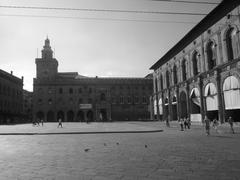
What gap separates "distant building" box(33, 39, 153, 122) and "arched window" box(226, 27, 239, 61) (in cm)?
4862

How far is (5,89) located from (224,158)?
66059 mm

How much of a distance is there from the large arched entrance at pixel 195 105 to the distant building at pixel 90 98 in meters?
38.3

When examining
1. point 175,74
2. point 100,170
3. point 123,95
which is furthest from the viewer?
point 123,95

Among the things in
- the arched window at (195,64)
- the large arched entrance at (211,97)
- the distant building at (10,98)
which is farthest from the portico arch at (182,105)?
the distant building at (10,98)

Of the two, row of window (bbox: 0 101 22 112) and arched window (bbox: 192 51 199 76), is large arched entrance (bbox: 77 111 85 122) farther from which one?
arched window (bbox: 192 51 199 76)

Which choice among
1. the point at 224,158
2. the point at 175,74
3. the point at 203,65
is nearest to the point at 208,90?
the point at 203,65

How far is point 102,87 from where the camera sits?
243ft

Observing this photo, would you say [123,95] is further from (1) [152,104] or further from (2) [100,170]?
(2) [100,170]

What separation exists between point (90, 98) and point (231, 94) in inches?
2030

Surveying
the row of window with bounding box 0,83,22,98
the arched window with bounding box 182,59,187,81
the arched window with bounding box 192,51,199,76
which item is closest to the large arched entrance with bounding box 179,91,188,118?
the arched window with bounding box 182,59,187,81

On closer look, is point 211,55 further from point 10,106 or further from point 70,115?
point 10,106

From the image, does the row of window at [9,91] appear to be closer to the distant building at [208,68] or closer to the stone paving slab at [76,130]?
the stone paving slab at [76,130]

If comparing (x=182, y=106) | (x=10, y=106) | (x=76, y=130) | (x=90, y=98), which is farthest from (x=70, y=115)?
(x=76, y=130)

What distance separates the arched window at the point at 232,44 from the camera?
83.6 feet
